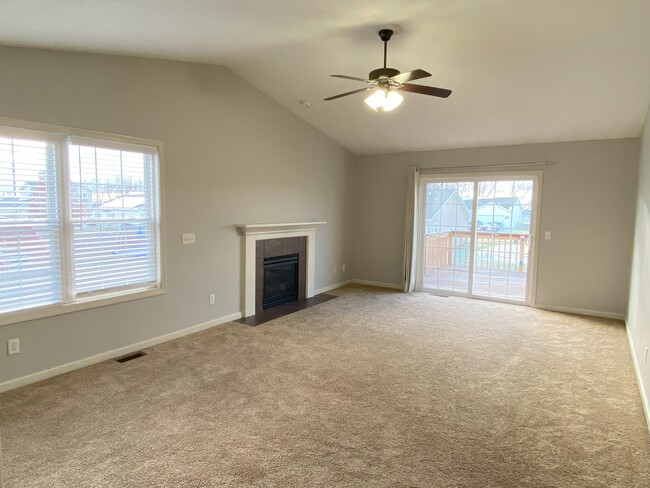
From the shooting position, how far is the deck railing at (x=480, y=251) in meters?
5.95

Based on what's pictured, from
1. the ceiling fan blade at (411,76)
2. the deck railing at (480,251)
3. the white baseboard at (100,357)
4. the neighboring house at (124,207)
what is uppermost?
the ceiling fan blade at (411,76)

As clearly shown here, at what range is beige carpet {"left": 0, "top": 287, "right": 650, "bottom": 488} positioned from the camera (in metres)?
2.18

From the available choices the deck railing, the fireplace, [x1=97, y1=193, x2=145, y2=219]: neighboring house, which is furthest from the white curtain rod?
[x1=97, y1=193, x2=145, y2=219]: neighboring house

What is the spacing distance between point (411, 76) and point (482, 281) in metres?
4.26

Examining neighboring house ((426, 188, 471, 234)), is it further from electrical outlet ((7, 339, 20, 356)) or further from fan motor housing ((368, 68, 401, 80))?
electrical outlet ((7, 339, 20, 356))

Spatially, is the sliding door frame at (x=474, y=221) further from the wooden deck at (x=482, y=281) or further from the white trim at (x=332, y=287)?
the white trim at (x=332, y=287)

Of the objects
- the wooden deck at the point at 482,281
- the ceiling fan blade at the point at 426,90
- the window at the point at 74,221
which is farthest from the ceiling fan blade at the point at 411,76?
the wooden deck at the point at 482,281

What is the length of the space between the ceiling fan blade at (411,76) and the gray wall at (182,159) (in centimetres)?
240

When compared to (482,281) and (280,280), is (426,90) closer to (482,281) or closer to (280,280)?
(280,280)

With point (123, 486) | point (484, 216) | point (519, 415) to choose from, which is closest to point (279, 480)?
point (123, 486)

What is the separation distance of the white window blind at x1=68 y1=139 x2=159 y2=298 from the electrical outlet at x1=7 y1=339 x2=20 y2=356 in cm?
56

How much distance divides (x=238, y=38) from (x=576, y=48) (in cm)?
296

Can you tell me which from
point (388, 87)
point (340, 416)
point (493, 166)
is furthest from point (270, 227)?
point (493, 166)

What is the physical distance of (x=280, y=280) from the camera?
19.0 feet
